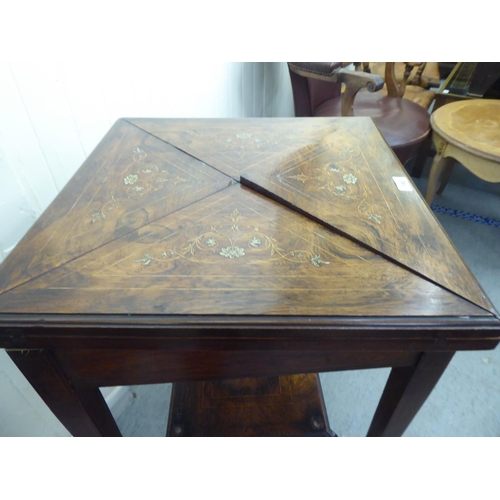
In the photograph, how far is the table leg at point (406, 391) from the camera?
58 centimetres

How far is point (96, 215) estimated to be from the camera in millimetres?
670

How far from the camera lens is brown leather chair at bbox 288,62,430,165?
144 cm

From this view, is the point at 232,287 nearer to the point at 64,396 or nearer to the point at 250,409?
the point at 64,396

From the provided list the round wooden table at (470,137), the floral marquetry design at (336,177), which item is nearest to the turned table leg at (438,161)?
the round wooden table at (470,137)

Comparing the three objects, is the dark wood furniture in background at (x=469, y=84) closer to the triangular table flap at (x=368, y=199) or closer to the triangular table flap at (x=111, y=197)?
the triangular table flap at (x=368, y=199)

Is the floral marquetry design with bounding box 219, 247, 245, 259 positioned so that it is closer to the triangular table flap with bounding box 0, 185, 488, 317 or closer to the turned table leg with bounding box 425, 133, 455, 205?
the triangular table flap with bounding box 0, 185, 488, 317

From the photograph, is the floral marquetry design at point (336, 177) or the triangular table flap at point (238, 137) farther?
the triangular table flap at point (238, 137)

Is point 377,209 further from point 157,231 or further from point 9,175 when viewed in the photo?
point 9,175

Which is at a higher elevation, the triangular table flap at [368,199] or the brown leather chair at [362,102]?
the triangular table flap at [368,199]

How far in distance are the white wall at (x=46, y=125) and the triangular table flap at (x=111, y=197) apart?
0.33 ft

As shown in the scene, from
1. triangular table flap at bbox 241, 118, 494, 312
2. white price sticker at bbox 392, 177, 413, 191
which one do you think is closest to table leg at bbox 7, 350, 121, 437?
triangular table flap at bbox 241, 118, 494, 312

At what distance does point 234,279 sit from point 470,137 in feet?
4.68

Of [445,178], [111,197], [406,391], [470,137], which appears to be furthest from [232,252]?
[445,178]

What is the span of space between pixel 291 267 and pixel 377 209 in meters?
0.25
